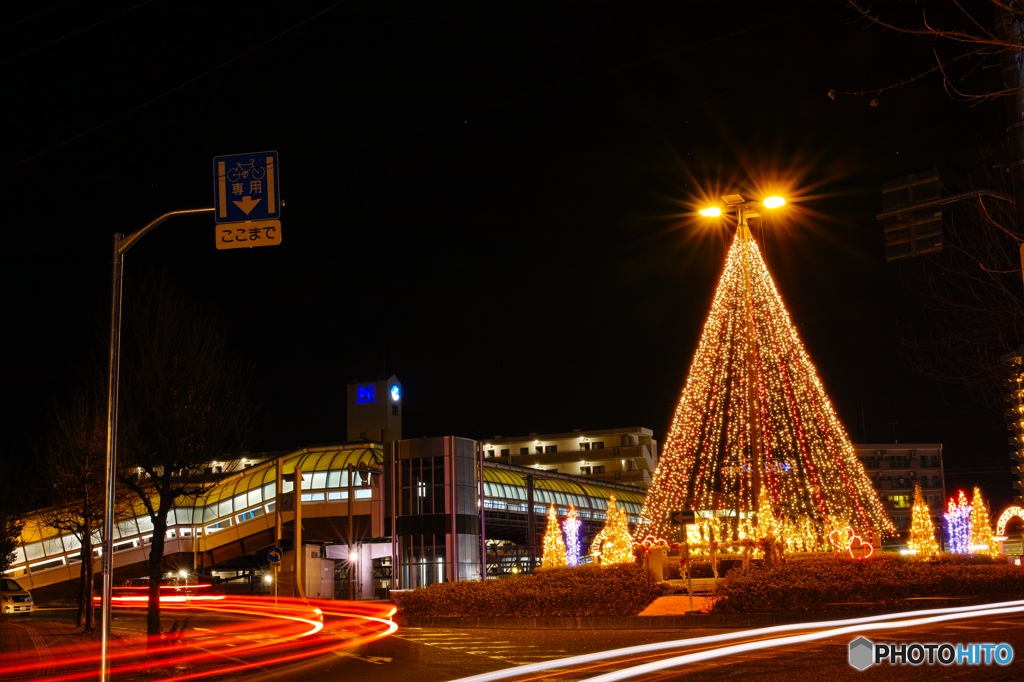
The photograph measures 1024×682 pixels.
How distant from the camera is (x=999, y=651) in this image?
1188cm

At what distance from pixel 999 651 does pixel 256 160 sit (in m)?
12.3

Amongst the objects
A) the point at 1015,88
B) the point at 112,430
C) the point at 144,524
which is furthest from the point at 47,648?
the point at 144,524

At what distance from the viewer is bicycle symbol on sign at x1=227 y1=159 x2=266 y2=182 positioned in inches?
526

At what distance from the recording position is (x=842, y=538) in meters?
30.7

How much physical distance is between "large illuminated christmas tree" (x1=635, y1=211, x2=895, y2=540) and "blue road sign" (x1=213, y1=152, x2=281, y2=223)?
60.4 feet

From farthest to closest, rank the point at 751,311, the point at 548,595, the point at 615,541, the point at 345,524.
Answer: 1. the point at 345,524
2. the point at 615,541
3. the point at 751,311
4. the point at 548,595

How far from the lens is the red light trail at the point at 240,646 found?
1552cm

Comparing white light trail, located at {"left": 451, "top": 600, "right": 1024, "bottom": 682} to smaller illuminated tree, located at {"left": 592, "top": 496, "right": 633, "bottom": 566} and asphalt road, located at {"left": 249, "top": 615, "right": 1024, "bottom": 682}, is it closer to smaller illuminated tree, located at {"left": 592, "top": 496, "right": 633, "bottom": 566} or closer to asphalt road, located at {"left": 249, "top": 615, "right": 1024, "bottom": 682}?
asphalt road, located at {"left": 249, "top": 615, "right": 1024, "bottom": 682}

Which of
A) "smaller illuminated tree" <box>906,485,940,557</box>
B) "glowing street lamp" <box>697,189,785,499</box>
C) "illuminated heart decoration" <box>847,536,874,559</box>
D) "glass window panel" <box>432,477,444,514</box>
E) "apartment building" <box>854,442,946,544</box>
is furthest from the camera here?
"apartment building" <box>854,442,946,544</box>

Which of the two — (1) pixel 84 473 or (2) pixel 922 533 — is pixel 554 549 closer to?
(2) pixel 922 533

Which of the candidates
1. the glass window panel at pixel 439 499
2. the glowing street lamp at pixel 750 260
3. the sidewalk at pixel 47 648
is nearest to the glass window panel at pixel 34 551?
the glass window panel at pixel 439 499

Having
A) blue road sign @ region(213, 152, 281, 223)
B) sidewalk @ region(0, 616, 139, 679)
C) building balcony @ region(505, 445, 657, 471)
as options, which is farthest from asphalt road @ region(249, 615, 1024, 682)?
building balcony @ region(505, 445, 657, 471)

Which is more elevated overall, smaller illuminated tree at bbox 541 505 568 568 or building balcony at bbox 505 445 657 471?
building balcony at bbox 505 445 657 471

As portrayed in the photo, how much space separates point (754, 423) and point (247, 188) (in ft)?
61.7
